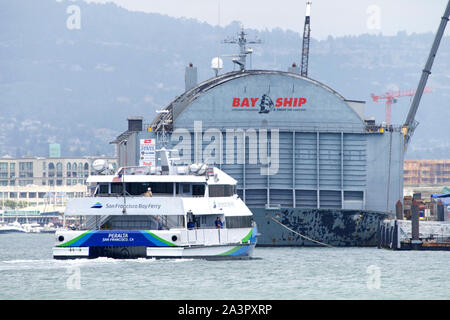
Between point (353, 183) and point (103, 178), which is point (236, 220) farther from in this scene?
point (353, 183)

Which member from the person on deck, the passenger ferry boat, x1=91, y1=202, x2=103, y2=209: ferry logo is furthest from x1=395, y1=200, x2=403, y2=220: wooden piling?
x1=91, y1=202, x2=103, y2=209: ferry logo

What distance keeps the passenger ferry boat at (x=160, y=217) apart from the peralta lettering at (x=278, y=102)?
906 inches

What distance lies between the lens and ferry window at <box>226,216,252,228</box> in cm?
6009

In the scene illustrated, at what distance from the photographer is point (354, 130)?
85000 millimetres

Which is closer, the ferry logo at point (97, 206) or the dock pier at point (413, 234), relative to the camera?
the ferry logo at point (97, 206)

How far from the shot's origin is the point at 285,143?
83.6m

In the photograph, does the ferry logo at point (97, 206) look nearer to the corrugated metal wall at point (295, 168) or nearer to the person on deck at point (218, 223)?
the person on deck at point (218, 223)

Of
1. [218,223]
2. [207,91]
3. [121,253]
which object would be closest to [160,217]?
[121,253]

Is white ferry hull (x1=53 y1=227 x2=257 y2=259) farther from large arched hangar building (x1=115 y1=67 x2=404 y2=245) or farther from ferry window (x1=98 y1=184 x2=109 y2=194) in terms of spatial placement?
large arched hangar building (x1=115 y1=67 x2=404 y2=245)

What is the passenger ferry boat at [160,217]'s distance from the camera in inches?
2133

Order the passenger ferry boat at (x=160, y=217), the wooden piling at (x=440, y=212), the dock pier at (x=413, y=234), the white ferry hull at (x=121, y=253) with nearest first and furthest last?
the white ferry hull at (x=121, y=253)
the passenger ferry boat at (x=160, y=217)
the dock pier at (x=413, y=234)
the wooden piling at (x=440, y=212)

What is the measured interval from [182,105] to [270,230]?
12395 mm

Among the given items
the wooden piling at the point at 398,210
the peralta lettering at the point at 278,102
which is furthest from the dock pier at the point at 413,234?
the peralta lettering at the point at 278,102
